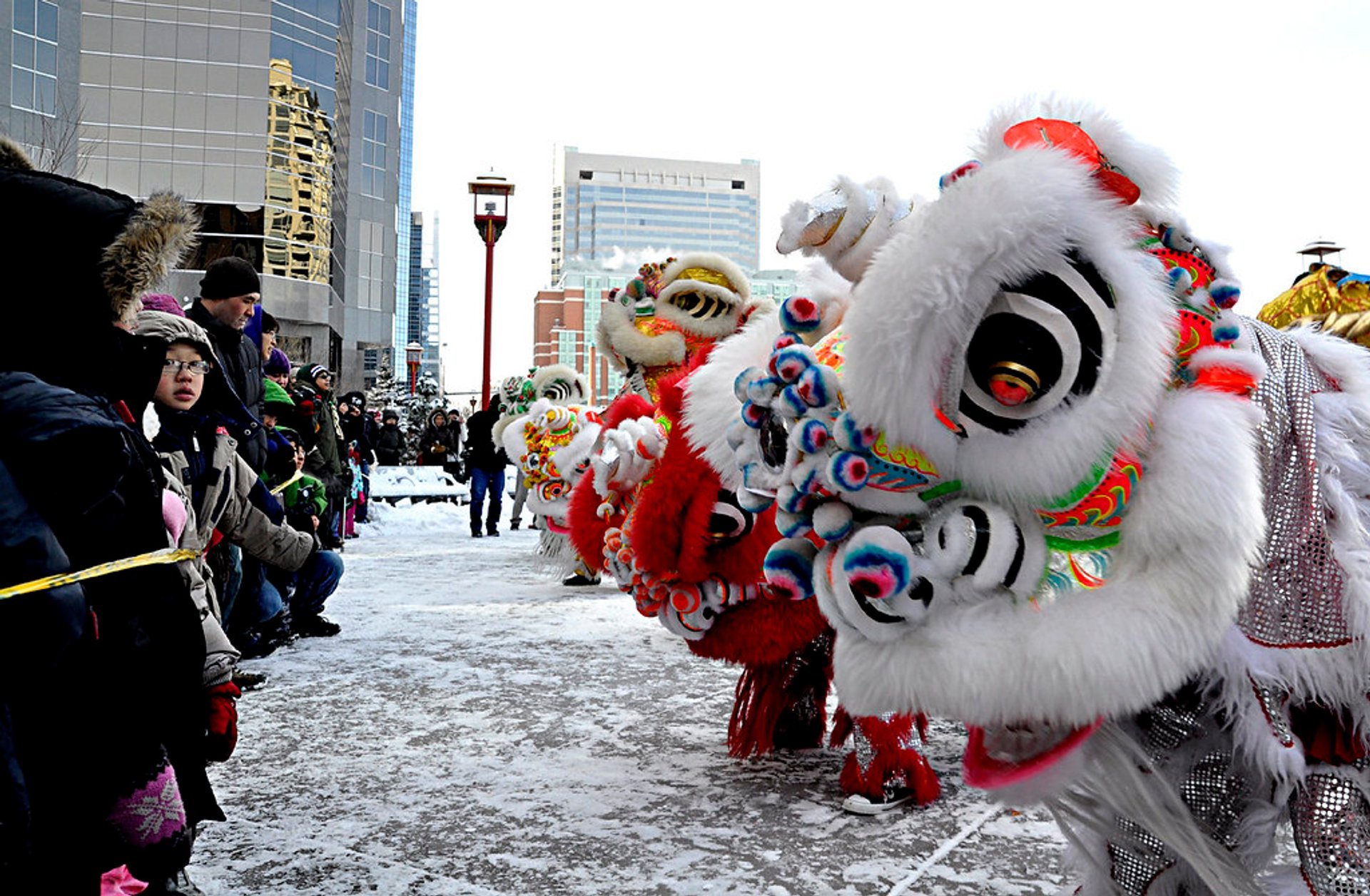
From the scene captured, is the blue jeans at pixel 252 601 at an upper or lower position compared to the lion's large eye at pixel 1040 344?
lower

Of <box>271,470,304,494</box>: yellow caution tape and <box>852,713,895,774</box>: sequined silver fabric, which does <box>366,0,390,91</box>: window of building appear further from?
<box>852,713,895,774</box>: sequined silver fabric

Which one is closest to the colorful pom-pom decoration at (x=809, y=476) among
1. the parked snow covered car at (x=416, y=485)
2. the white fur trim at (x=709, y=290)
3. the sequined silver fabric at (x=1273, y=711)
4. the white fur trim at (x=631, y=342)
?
the sequined silver fabric at (x=1273, y=711)

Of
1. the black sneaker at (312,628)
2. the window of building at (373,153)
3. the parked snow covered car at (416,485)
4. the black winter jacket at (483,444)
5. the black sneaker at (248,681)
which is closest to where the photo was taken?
the black sneaker at (248,681)

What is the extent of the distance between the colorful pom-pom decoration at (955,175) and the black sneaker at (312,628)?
4.69m

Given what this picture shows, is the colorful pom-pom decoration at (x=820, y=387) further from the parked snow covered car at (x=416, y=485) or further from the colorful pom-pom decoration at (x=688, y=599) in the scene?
the parked snow covered car at (x=416, y=485)

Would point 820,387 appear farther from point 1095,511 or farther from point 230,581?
point 230,581

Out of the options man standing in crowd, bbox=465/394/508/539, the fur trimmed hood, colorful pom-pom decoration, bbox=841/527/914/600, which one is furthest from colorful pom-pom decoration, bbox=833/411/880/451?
man standing in crowd, bbox=465/394/508/539

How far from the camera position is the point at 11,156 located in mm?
1799

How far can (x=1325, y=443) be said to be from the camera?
1333 mm

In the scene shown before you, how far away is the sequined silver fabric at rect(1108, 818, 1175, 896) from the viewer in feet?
4.93

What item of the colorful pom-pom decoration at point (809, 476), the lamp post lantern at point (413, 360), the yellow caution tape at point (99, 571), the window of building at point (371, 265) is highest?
the window of building at point (371, 265)

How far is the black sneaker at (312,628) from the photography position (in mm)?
5266

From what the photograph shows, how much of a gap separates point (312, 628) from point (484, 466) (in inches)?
216

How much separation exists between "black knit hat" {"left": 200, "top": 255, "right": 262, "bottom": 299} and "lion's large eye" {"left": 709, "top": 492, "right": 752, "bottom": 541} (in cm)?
231
